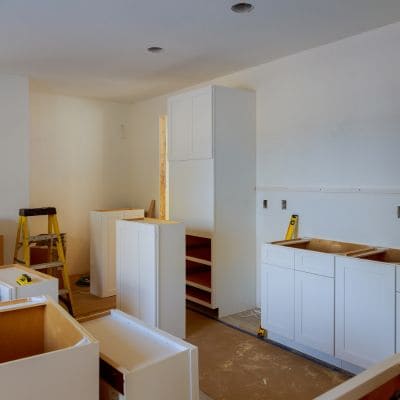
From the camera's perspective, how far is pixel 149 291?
11.1 feet

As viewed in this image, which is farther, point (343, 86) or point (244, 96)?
point (244, 96)

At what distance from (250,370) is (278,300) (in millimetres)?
664

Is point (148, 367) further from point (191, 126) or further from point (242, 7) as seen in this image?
point (191, 126)

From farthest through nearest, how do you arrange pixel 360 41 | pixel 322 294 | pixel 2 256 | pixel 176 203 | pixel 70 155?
1. pixel 70 155
2. pixel 176 203
3. pixel 2 256
4. pixel 360 41
5. pixel 322 294

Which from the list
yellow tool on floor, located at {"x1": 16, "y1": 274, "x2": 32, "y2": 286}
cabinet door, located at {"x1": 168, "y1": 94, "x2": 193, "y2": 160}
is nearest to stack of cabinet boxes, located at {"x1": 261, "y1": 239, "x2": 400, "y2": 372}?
cabinet door, located at {"x1": 168, "y1": 94, "x2": 193, "y2": 160}

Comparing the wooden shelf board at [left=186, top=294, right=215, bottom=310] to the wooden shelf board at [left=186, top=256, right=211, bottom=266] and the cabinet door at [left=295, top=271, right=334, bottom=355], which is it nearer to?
the wooden shelf board at [left=186, top=256, right=211, bottom=266]

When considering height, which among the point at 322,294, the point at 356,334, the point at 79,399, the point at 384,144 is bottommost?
the point at 356,334

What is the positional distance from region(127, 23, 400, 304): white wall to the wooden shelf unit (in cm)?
69

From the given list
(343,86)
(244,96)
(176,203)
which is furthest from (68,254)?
(343,86)

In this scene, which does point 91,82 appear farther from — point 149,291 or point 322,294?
point 322,294

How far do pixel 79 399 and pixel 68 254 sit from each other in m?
4.79

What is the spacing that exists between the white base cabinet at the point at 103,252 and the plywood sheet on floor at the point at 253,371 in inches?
59.6

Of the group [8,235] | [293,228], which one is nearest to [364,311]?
[293,228]

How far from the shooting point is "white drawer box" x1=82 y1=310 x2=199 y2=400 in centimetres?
121
